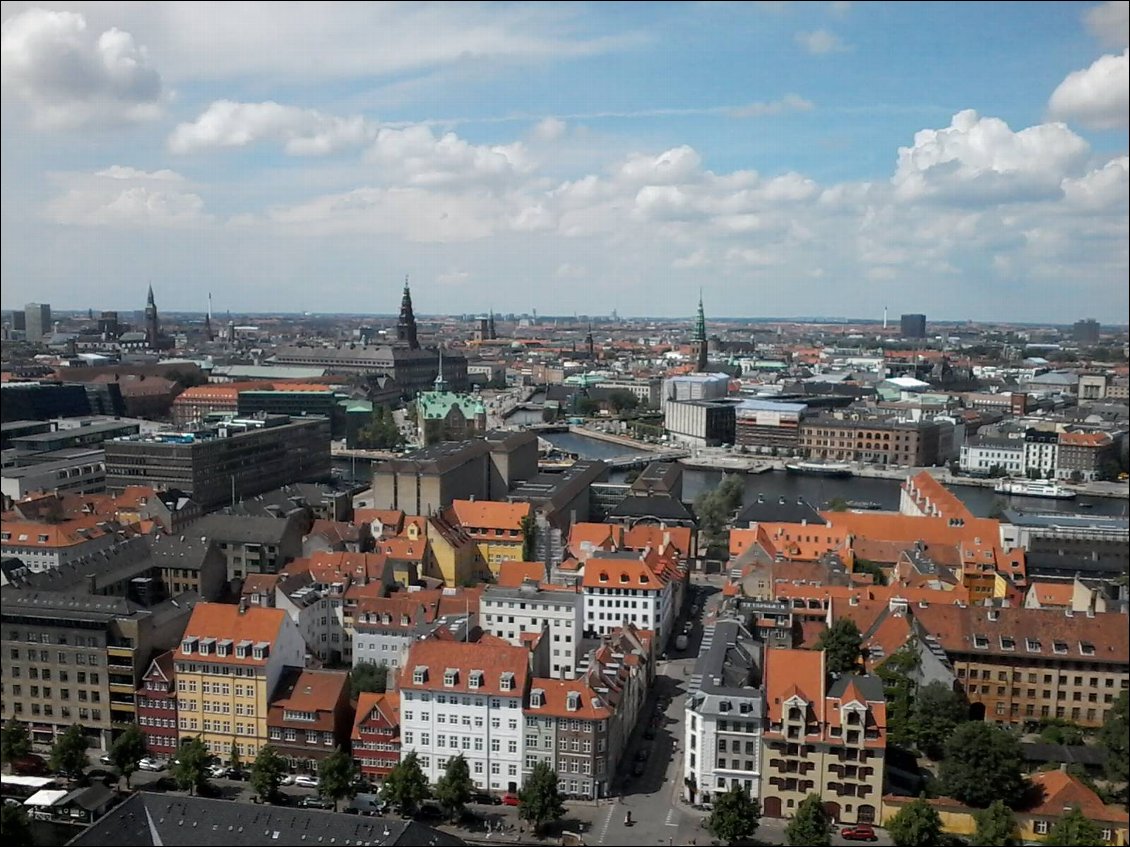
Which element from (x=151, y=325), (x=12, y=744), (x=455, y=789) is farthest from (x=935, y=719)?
(x=151, y=325)

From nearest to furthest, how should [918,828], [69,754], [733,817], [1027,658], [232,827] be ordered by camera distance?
[232,827] → [918,828] → [733,817] → [69,754] → [1027,658]

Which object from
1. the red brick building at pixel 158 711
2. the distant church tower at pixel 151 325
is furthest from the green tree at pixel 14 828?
the distant church tower at pixel 151 325

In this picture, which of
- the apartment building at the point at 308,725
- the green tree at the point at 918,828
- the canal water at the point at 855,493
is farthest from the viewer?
the canal water at the point at 855,493

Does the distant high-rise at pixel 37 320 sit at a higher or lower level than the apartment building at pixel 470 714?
higher

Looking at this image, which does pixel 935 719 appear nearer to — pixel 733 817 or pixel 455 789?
pixel 733 817

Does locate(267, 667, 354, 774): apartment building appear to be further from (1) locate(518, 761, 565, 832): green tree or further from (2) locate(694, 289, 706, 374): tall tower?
(2) locate(694, 289, 706, 374): tall tower

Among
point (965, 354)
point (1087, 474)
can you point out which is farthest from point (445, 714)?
point (965, 354)

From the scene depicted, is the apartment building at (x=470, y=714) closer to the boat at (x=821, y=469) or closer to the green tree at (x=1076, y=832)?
the green tree at (x=1076, y=832)
